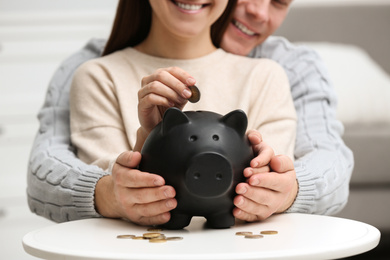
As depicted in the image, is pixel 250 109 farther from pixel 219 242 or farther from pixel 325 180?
pixel 219 242

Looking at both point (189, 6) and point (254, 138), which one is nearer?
point (254, 138)

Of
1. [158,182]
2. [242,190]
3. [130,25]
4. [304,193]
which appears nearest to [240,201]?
[242,190]

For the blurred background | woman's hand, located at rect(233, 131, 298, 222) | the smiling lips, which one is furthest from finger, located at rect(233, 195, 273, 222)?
the blurred background

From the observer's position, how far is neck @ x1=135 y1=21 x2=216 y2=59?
1.38 meters

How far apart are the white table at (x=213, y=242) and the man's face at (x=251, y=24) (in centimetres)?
60

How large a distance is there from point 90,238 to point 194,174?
0.17 m

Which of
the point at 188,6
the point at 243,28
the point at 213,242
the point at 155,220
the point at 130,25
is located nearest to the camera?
the point at 213,242

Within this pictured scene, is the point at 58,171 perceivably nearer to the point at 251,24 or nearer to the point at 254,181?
the point at 254,181

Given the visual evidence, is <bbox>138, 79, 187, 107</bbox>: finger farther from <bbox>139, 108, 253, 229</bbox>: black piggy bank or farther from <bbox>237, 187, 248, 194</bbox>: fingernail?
<bbox>237, 187, 248, 194</bbox>: fingernail

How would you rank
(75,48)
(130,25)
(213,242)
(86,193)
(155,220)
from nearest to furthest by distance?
1. (213,242)
2. (155,220)
3. (86,193)
4. (130,25)
5. (75,48)

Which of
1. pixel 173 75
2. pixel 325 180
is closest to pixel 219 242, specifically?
pixel 173 75

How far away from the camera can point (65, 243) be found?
85 cm

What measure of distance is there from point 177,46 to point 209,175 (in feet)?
1.81

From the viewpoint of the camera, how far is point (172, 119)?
92cm
